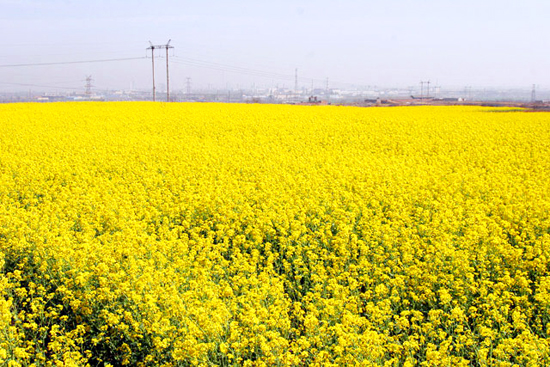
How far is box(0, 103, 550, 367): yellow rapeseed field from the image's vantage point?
194 inches

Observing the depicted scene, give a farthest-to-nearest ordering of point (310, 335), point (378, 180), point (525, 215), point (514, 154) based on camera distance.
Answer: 1. point (514, 154)
2. point (378, 180)
3. point (525, 215)
4. point (310, 335)

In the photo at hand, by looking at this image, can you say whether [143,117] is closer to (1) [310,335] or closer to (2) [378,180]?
(2) [378,180]

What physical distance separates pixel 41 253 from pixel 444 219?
5911 millimetres

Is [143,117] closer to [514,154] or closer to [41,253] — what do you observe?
[514,154]

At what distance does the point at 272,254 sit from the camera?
7.14m

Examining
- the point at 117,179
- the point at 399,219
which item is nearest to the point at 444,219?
the point at 399,219

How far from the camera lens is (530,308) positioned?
217 inches

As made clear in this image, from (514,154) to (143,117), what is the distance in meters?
17.3

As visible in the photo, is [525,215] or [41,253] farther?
[525,215]

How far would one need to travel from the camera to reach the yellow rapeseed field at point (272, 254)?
492 cm

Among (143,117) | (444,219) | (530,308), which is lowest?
(530,308)

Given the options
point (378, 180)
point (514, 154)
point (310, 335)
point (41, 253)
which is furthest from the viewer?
point (514, 154)

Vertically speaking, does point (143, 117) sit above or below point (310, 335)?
above

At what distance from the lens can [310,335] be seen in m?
4.80
